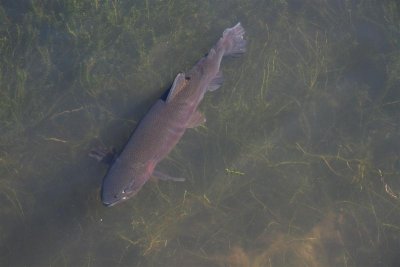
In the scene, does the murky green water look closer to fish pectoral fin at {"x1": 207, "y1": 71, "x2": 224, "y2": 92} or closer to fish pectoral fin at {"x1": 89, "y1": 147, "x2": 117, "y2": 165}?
fish pectoral fin at {"x1": 89, "y1": 147, "x2": 117, "y2": 165}

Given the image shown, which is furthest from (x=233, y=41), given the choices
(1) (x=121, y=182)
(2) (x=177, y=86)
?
(1) (x=121, y=182)

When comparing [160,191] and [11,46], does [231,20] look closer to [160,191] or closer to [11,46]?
[160,191]

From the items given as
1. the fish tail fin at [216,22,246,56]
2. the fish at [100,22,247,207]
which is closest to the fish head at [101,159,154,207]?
the fish at [100,22,247,207]

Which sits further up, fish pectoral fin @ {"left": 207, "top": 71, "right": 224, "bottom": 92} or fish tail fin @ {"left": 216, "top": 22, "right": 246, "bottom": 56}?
fish tail fin @ {"left": 216, "top": 22, "right": 246, "bottom": 56}

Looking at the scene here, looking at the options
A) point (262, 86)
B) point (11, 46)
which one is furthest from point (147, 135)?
point (11, 46)

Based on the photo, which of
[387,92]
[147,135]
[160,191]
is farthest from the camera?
[387,92]

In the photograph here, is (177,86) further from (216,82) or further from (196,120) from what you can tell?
(216,82)
